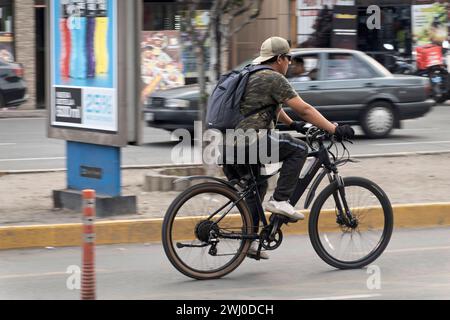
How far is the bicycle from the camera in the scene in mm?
6656

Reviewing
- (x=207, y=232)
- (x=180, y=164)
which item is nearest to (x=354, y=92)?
(x=180, y=164)

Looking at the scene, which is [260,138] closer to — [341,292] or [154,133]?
[341,292]

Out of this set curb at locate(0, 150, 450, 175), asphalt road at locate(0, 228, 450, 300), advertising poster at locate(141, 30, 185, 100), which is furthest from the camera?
advertising poster at locate(141, 30, 185, 100)

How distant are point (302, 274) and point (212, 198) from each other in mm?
951

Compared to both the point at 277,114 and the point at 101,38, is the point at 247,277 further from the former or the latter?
the point at 101,38

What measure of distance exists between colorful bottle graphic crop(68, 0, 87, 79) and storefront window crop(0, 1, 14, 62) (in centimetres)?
1371

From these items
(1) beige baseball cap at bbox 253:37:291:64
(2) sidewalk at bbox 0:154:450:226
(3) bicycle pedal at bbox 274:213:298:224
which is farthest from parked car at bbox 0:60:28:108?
(3) bicycle pedal at bbox 274:213:298:224

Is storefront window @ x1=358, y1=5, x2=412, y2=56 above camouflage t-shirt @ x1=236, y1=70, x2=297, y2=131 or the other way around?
above

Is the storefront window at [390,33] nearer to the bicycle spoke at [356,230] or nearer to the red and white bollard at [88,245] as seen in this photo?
the bicycle spoke at [356,230]

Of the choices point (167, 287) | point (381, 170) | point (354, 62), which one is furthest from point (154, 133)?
point (167, 287)

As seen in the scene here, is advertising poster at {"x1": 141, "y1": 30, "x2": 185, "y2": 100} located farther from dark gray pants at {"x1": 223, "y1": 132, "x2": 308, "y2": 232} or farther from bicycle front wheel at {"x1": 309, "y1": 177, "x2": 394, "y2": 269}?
dark gray pants at {"x1": 223, "y1": 132, "x2": 308, "y2": 232}

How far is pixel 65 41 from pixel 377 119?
315 inches

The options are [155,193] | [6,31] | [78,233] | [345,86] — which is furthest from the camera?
[6,31]

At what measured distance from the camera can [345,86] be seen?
15.7m
